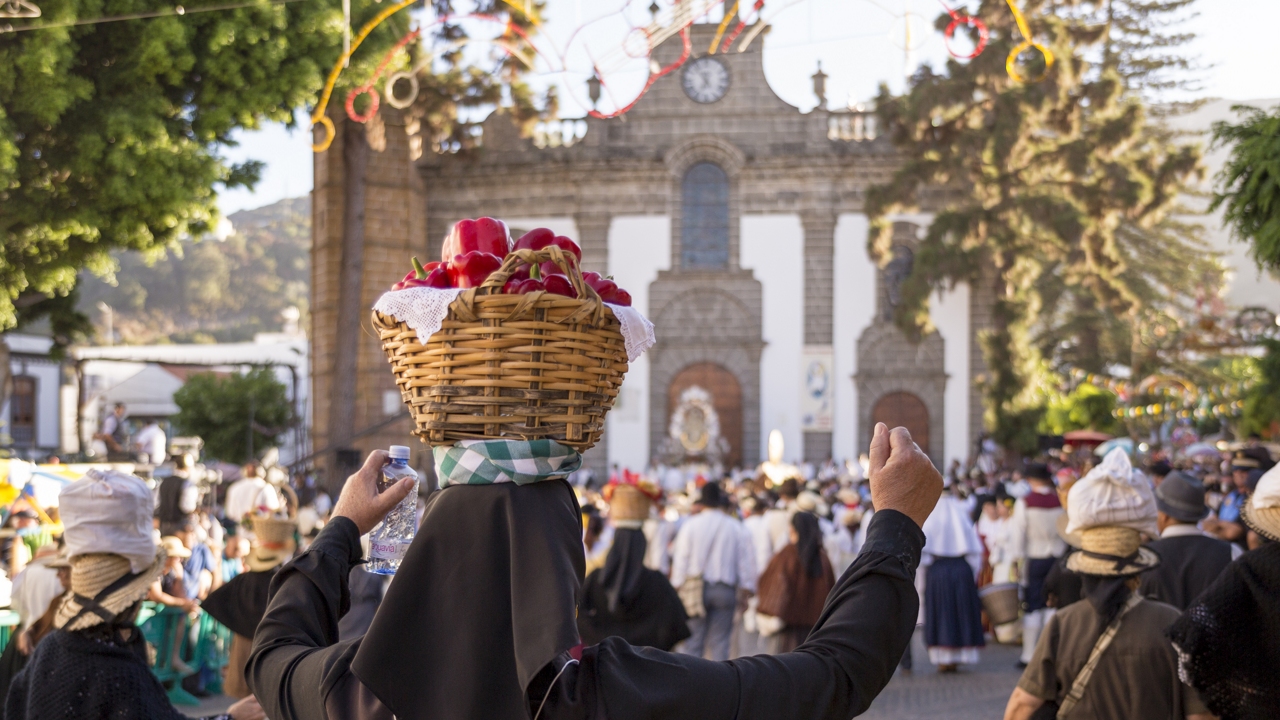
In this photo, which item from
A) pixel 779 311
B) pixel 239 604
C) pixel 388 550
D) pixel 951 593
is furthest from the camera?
pixel 779 311

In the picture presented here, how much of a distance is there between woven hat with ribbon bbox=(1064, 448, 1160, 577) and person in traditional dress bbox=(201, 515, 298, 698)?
3037 millimetres

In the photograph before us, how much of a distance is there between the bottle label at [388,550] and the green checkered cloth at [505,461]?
0.46m

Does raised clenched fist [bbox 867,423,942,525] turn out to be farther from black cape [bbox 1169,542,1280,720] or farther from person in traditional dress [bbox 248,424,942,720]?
black cape [bbox 1169,542,1280,720]

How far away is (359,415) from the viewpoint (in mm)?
29172

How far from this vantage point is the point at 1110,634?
156 inches

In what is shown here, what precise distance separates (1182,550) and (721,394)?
24752 mm

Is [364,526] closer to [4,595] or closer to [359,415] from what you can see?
[4,595]

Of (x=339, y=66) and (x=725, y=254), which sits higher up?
(x=339, y=66)

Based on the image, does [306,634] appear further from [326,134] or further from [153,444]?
[326,134]

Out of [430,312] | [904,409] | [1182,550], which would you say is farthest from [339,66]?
[904,409]

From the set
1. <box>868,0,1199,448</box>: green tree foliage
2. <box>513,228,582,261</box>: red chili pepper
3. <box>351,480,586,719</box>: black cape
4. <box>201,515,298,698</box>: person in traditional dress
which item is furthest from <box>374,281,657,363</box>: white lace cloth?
<box>868,0,1199,448</box>: green tree foliage

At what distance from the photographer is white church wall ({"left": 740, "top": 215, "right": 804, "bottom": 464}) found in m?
30.4

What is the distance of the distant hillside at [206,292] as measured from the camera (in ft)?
286

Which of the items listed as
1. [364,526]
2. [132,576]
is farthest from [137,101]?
[364,526]
